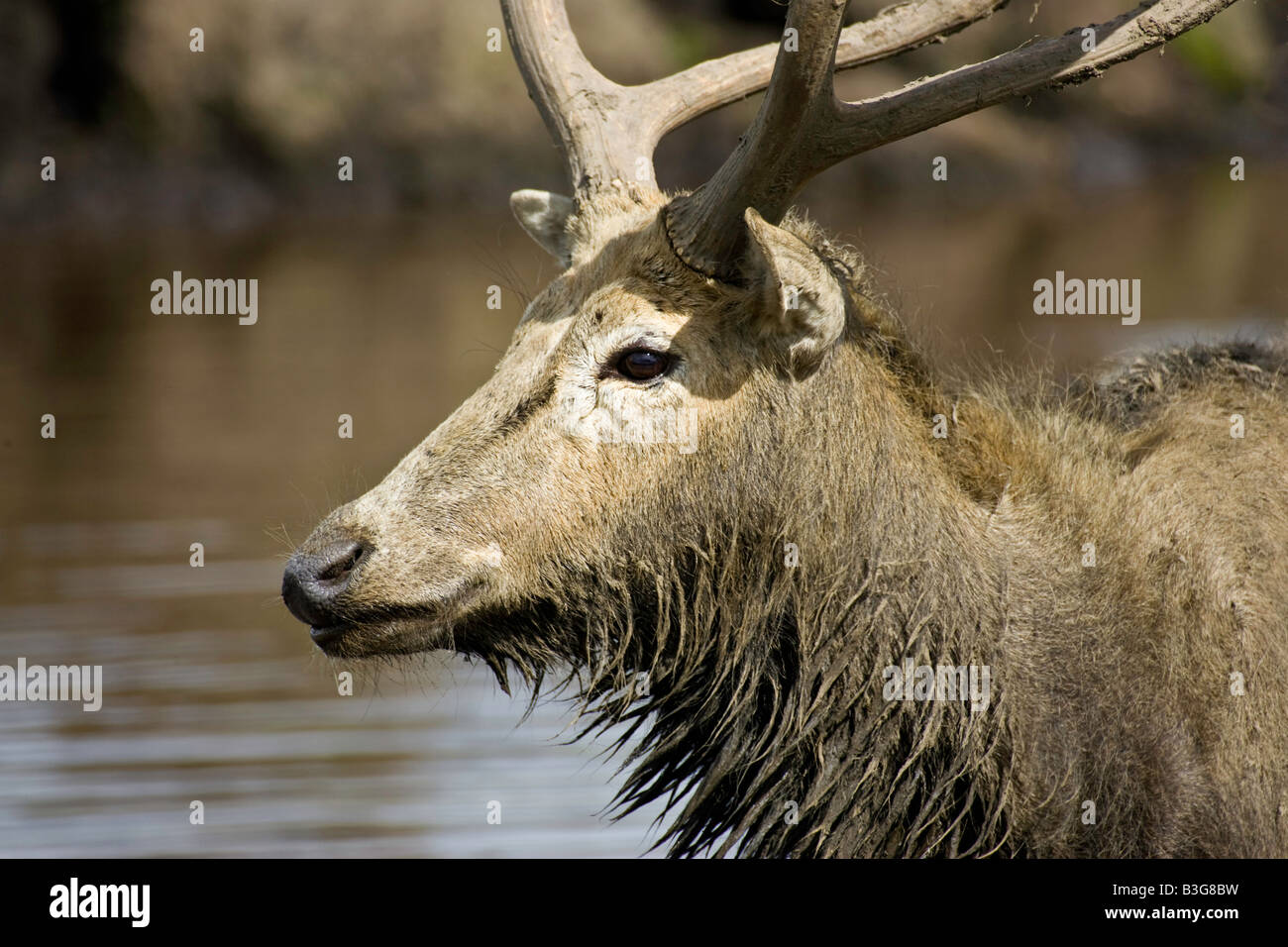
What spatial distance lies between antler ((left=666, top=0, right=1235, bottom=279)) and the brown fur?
0.33 ft

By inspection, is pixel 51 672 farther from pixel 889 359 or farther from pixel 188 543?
pixel 889 359

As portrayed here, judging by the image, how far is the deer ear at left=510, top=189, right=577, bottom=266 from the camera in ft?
15.6

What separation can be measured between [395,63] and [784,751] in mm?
20009

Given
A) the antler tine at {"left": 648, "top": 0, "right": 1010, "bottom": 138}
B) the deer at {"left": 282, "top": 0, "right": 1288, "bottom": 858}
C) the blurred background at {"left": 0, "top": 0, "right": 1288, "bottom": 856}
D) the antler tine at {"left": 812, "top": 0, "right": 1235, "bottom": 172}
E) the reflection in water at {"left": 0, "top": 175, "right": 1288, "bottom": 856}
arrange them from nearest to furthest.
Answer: the deer at {"left": 282, "top": 0, "right": 1288, "bottom": 858}
the antler tine at {"left": 812, "top": 0, "right": 1235, "bottom": 172}
the antler tine at {"left": 648, "top": 0, "right": 1010, "bottom": 138}
the reflection in water at {"left": 0, "top": 175, "right": 1288, "bottom": 856}
the blurred background at {"left": 0, "top": 0, "right": 1288, "bottom": 856}

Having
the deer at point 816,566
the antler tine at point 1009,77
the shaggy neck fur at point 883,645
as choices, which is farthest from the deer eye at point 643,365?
the antler tine at point 1009,77

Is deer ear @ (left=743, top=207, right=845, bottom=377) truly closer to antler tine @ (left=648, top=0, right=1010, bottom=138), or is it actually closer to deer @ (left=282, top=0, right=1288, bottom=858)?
deer @ (left=282, top=0, right=1288, bottom=858)

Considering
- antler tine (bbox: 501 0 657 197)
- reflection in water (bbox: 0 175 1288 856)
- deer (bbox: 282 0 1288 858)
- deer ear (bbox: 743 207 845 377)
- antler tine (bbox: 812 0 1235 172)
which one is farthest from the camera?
reflection in water (bbox: 0 175 1288 856)

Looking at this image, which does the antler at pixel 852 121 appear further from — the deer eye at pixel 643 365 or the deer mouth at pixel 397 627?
the deer mouth at pixel 397 627

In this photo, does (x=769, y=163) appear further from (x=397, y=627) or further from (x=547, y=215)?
(x=397, y=627)

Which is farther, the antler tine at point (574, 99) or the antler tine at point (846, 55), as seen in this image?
the antler tine at point (846, 55)

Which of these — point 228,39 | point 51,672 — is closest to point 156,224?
point 228,39

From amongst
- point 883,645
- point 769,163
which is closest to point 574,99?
point 769,163

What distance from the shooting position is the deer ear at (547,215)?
4.76m

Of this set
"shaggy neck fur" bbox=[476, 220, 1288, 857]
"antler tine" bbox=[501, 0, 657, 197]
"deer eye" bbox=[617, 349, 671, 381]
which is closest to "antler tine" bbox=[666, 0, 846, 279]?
"deer eye" bbox=[617, 349, 671, 381]
